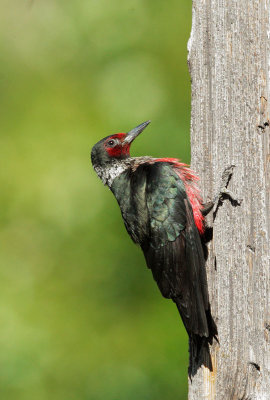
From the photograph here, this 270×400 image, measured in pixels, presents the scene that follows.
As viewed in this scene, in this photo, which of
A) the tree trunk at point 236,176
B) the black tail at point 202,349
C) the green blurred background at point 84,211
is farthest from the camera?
the green blurred background at point 84,211

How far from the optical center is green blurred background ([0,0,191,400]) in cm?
539

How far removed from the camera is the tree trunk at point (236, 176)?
3.14 meters

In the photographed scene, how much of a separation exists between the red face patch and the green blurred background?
0.66 metres

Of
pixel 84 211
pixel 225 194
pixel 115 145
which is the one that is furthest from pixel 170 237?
pixel 84 211

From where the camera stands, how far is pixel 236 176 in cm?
330

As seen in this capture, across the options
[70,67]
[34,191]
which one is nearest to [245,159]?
[34,191]

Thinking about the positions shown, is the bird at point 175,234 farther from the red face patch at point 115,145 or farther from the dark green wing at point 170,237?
the red face patch at point 115,145

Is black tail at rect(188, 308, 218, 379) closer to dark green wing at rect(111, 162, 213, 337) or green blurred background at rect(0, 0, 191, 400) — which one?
dark green wing at rect(111, 162, 213, 337)

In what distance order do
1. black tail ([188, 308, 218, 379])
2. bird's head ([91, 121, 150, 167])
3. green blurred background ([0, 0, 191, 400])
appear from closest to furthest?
black tail ([188, 308, 218, 379])
bird's head ([91, 121, 150, 167])
green blurred background ([0, 0, 191, 400])

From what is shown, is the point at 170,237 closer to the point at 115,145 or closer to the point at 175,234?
the point at 175,234

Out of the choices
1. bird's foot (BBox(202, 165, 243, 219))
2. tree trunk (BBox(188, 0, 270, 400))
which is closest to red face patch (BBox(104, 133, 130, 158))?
tree trunk (BBox(188, 0, 270, 400))

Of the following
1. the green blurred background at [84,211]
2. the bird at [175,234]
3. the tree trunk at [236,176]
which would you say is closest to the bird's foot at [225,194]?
the tree trunk at [236,176]

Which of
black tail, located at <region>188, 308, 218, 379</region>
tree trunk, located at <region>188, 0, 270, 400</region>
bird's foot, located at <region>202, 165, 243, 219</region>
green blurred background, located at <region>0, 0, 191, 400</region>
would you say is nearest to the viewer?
tree trunk, located at <region>188, 0, 270, 400</region>

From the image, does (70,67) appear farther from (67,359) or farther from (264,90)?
(264,90)
